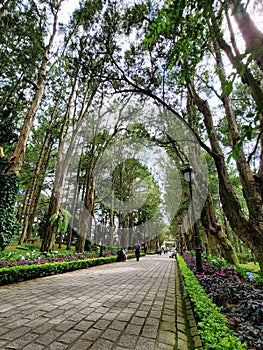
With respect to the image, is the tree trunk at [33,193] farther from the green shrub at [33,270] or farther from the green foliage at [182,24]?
the green foliage at [182,24]

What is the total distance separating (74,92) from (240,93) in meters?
10.4

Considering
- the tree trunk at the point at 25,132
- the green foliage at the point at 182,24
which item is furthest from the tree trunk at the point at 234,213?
the tree trunk at the point at 25,132

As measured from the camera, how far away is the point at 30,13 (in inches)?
466

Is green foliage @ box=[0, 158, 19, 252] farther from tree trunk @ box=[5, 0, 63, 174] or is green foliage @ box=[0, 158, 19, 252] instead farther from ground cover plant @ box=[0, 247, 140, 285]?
ground cover plant @ box=[0, 247, 140, 285]

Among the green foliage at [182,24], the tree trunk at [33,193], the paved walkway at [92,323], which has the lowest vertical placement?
the paved walkway at [92,323]

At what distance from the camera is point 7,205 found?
9.73 m

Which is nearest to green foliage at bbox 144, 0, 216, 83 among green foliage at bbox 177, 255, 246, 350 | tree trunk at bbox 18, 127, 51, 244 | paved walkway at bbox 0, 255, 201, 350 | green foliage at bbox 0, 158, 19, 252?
green foliage at bbox 177, 255, 246, 350

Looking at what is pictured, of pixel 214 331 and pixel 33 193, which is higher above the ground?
pixel 33 193

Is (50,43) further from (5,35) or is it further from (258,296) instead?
(258,296)

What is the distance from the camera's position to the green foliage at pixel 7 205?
929 centimetres

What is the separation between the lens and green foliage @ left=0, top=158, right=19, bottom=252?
30.5 ft

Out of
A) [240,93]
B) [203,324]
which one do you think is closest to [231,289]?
[203,324]

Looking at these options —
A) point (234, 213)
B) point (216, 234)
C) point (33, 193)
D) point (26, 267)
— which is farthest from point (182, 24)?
point (33, 193)

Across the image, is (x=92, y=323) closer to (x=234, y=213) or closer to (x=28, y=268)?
(x=234, y=213)
